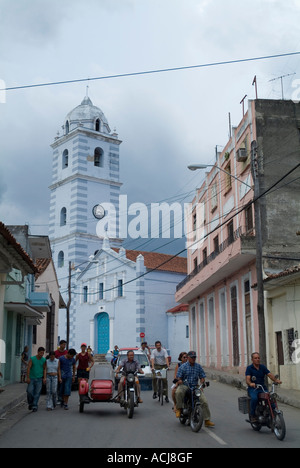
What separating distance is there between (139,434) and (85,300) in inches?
1706

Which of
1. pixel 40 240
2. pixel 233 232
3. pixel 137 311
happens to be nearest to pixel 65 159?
pixel 137 311

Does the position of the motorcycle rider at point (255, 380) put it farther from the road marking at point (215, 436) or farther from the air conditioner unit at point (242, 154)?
the air conditioner unit at point (242, 154)

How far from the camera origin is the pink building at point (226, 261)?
24.2m

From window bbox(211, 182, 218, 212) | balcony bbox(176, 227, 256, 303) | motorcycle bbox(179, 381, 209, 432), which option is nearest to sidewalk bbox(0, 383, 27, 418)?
motorcycle bbox(179, 381, 209, 432)

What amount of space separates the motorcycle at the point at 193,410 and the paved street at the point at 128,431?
167mm

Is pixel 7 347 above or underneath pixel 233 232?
underneath

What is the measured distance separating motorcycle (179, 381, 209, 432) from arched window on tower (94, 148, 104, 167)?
4785cm

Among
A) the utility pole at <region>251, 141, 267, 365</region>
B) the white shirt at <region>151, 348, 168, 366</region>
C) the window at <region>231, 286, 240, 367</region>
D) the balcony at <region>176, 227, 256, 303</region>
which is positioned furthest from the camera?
the window at <region>231, 286, 240, 367</region>

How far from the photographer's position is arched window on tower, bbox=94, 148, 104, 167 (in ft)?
190

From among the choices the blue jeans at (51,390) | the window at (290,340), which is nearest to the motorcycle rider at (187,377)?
the blue jeans at (51,390)

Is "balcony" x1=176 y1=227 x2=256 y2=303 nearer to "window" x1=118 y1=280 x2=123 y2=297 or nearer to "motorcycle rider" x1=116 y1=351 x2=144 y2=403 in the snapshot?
"motorcycle rider" x1=116 y1=351 x2=144 y2=403

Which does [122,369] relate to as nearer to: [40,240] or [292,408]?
[292,408]

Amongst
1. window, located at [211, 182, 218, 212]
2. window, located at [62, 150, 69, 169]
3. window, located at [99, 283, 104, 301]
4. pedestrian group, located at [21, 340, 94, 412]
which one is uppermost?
window, located at [62, 150, 69, 169]
